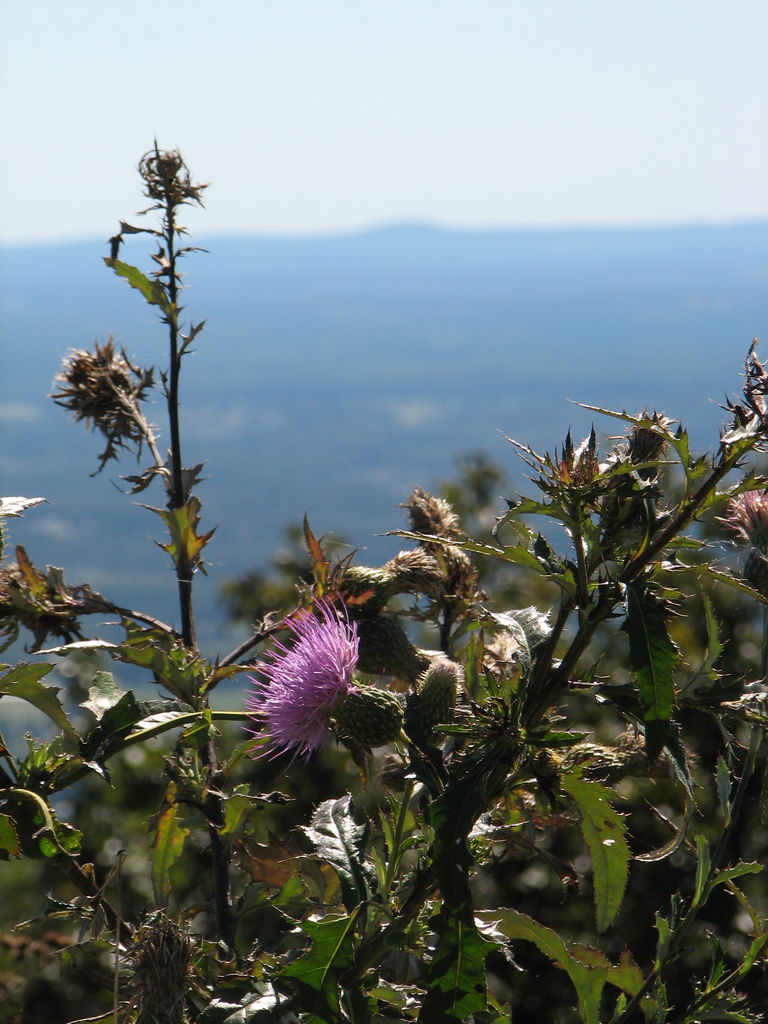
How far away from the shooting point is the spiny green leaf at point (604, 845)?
1.76m

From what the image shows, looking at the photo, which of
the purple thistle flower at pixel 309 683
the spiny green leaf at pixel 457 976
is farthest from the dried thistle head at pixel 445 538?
the spiny green leaf at pixel 457 976

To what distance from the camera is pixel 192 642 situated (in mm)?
2656

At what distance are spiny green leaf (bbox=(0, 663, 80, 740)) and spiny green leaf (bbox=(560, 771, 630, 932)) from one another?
0.91 metres

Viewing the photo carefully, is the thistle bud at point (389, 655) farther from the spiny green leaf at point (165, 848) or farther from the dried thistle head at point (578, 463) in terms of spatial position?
the dried thistle head at point (578, 463)

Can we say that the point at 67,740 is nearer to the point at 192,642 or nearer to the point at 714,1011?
the point at 192,642

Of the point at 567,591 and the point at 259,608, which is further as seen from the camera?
the point at 259,608

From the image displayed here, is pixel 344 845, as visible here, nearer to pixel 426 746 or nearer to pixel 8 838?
pixel 426 746

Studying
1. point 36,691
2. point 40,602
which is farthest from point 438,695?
point 40,602

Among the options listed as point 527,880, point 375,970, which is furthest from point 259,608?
point 375,970

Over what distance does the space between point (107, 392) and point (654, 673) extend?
216 centimetres

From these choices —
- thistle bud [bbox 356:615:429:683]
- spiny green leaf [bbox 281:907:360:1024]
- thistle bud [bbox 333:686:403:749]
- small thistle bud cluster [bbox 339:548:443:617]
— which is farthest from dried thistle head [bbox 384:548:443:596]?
spiny green leaf [bbox 281:907:360:1024]

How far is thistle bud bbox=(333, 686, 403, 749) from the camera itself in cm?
213

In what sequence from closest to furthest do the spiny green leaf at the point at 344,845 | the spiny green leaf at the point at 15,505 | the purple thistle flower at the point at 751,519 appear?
the spiny green leaf at the point at 344,845 → the spiny green leaf at the point at 15,505 → the purple thistle flower at the point at 751,519

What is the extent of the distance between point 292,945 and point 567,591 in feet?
3.38
